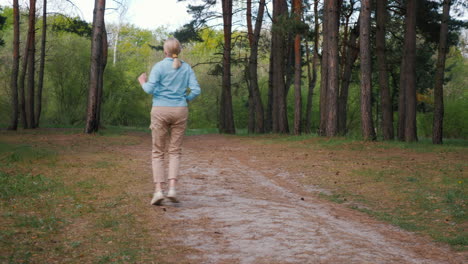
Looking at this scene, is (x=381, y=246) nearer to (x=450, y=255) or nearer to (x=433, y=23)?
(x=450, y=255)

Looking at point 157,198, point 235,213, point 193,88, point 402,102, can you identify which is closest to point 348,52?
point 402,102

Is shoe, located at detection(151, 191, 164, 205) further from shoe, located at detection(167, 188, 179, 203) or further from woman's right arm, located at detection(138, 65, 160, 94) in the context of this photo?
woman's right arm, located at detection(138, 65, 160, 94)

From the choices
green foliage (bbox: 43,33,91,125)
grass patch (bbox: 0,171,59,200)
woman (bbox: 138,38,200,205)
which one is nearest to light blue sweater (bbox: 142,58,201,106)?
woman (bbox: 138,38,200,205)

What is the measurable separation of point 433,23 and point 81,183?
2262 cm

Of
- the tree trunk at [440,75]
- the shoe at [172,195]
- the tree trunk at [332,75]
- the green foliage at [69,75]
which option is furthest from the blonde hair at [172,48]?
the green foliage at [69,75]

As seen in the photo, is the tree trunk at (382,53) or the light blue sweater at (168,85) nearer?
the light blue sweater at (168,85)

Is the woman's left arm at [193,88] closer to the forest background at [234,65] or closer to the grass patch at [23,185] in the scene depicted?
the grass patch at [23,185]

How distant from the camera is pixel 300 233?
5.26 metres

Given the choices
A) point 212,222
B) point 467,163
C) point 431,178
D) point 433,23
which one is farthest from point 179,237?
point 433,23

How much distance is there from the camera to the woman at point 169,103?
6410 millimetres

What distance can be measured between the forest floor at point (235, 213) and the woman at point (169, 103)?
574mm

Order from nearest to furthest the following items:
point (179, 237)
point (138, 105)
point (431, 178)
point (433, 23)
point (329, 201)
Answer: point (179, 237) < point (329, 201) < point (431, 178) < point (433, 23) < point (138, 105)

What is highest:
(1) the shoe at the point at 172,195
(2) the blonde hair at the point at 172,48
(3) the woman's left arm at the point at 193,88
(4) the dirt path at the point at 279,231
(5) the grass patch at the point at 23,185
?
(2) the blonde hair at the point at 172,48

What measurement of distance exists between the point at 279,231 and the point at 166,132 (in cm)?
216
